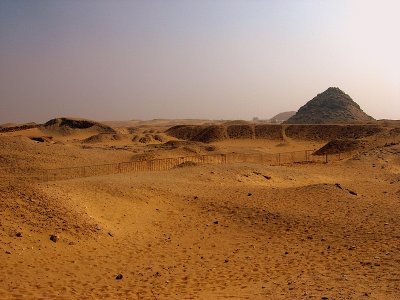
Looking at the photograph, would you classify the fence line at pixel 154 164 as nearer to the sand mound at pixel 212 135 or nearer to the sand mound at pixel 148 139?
the sand mound at pixel 212 135

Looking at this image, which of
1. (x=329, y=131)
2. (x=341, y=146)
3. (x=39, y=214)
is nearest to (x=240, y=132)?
(x=329, y=131)

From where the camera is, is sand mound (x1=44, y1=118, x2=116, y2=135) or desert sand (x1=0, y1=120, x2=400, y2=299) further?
sand mound (x1=44, y1=118, x2=116, y2=135)

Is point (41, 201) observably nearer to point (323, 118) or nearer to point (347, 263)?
point (347, 263)

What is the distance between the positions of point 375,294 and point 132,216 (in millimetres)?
8981

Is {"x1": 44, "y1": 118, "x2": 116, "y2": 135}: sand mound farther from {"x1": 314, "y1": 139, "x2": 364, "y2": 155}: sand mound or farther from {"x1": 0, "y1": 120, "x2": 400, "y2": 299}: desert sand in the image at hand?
{"x1": 0, "y1": 120, "x2": 400, "y2": 299}: desert sand

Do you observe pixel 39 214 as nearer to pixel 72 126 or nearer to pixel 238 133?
pixel 238 133

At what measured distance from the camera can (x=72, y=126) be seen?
229 ft

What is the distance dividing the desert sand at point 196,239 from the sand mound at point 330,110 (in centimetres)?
6007

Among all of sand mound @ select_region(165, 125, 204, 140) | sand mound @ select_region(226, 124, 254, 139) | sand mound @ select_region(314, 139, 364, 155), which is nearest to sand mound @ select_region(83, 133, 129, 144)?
sand mound @ select_region(165, 125, 204, 140)

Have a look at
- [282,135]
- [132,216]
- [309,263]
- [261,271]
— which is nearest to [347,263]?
[309,263]

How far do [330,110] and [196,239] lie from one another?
7493 centimetres

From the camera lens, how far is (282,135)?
6025cm

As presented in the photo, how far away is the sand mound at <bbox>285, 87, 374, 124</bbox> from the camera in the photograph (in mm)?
80625

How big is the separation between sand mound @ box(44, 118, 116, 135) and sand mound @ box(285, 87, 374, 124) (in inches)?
1385
